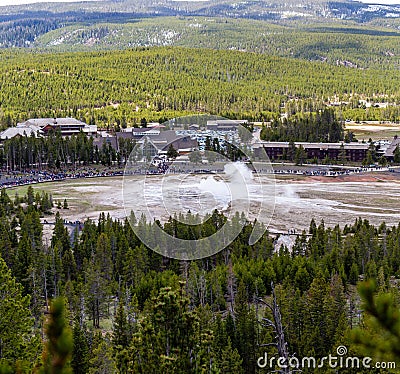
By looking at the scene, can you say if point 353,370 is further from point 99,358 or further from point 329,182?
point 329,182

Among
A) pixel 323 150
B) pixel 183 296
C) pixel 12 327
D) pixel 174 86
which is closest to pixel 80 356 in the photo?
pixel 12 327

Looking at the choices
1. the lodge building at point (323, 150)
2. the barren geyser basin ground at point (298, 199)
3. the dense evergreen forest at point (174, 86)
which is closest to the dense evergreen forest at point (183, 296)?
the barren geyser basin ground at point (298, 199)

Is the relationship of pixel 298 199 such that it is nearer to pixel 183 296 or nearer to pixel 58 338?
pixel 183 296

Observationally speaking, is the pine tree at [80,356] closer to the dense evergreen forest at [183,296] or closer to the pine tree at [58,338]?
the dense evergreen forest at [183,296]

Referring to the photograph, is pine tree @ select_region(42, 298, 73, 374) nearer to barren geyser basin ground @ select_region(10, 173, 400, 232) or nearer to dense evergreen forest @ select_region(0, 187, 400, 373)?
dense evergreen forest @ select_region(0, 187, 400, 373)

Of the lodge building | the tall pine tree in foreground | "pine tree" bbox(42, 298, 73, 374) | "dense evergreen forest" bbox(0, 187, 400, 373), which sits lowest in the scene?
the lodge building

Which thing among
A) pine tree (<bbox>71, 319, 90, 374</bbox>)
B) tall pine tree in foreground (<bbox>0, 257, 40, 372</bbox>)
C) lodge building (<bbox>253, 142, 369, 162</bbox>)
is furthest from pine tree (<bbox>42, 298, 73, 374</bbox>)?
lodge building (<bbox>253, 142, 369, 162</bbox>)
